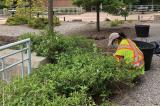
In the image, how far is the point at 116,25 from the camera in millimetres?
21438

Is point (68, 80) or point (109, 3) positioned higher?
point (109, 3)

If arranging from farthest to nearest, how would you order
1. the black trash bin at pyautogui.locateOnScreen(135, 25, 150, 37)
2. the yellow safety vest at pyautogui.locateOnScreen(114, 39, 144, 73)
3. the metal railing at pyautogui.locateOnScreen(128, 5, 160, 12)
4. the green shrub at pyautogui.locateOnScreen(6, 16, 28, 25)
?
the metal railing at pyautogui.locateOnScreen(128, 5, 160, 12) < the green shrub at pyautogui.locateOnScreen(6, 16, 28, 25) < the black trash bin at pyautogui.locateOnScreen(135, 25, 150, 37) < the yellow safety vest at pyautogui.locateOnScreen(114, 39, 144, 73)

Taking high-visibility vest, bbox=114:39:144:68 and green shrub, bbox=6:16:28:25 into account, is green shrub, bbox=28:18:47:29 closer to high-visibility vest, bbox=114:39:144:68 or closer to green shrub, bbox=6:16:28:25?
green shrub, bbox=6:16:28:25

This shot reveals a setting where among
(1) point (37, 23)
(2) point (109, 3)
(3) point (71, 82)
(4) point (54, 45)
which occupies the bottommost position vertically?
(3) point (71, 82)

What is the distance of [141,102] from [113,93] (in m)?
0.57

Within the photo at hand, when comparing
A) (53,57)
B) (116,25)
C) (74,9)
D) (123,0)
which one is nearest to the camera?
(53,57)

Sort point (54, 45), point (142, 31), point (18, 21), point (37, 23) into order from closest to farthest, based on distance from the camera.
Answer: point (54, 45)
point (142, 31)
point (37, 23)
point (18, 21)

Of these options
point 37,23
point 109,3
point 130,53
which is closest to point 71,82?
point 130,53

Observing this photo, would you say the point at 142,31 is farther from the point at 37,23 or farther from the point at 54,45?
the point at 54,45

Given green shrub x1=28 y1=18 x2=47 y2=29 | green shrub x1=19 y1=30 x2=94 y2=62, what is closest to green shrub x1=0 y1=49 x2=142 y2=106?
green shrub x1=19 y1=30 x2=94 y2=62

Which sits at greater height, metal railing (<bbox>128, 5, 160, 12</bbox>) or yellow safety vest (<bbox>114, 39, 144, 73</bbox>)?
metal railing (<bbox>128, 5, 160, 12</bbox>)

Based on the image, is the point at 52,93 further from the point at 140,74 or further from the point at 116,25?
the point at 116,25

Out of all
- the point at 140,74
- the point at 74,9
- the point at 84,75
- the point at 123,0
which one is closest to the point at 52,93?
the point at 84,75

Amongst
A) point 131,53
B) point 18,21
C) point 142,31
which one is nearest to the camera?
point 131,53
